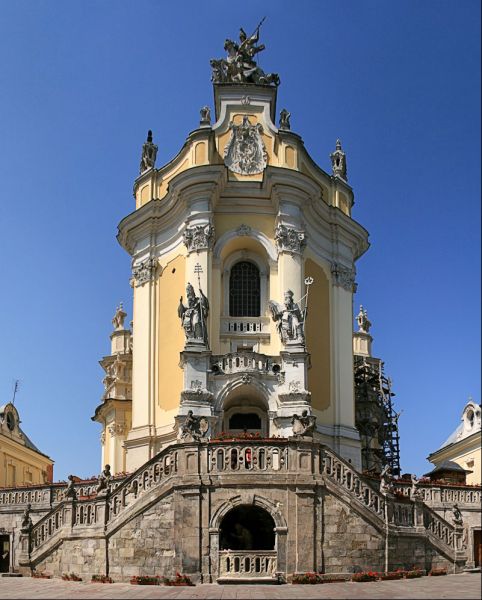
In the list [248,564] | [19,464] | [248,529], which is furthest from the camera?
[19,464]

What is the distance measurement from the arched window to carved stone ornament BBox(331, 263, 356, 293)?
4.25 metres

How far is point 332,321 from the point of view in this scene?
4328 centimetres

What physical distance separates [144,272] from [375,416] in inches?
785

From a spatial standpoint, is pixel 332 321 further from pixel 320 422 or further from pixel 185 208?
pixel 185 208

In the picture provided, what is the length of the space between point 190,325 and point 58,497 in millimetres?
9276

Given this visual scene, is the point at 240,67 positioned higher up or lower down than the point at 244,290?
higher up

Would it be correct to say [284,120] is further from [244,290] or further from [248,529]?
[248,529]

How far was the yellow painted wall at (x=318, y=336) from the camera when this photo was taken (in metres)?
41.4

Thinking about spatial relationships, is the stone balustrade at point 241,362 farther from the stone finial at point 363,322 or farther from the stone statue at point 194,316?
the stone finial at point 363,322

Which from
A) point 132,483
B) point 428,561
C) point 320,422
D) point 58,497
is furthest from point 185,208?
point 428,561

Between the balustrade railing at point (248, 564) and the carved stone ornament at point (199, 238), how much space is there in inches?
706

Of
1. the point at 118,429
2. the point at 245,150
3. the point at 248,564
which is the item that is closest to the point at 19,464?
the point at 118,429

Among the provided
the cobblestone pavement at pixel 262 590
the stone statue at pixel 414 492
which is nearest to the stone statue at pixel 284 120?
the stone statue at pixel 414 492

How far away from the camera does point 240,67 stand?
4619cm
